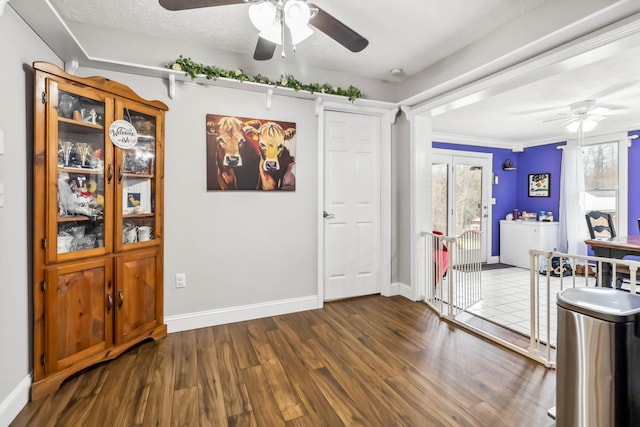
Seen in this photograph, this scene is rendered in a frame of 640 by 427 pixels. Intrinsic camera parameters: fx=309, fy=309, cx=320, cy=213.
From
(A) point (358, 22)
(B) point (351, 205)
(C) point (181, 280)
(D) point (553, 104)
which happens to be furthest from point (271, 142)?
(D) point (553, 104)

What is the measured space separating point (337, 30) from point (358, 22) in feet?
2.17

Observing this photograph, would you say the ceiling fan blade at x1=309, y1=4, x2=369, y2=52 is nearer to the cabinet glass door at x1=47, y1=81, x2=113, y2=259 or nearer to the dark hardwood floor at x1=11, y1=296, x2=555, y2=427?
the cabinet glass door at x1=47, y1=81, x2=113, y2=259

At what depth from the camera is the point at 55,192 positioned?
74.8 inches

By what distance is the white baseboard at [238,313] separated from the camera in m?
2.81

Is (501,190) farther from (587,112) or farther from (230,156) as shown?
(230,156)

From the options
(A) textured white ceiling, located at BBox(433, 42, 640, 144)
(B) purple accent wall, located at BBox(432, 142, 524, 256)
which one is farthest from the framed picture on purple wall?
(A) textured white ceiling, located at BBox(433, 42, 640, 144)

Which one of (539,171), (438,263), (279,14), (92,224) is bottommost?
(438,263)

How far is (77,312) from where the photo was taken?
2.04m

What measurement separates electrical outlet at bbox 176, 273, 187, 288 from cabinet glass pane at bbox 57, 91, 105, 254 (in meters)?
0.76

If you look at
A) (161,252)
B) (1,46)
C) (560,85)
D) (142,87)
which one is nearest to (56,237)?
(161,252)

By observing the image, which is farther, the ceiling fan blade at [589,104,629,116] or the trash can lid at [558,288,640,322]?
the ceiling fan blade at [589,104,629,116]

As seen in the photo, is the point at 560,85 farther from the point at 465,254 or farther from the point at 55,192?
the point at 55,192

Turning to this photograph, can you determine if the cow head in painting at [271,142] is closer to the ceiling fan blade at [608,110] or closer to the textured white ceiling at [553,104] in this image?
the textured white ceiling at [553,104]

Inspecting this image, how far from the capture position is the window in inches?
204
